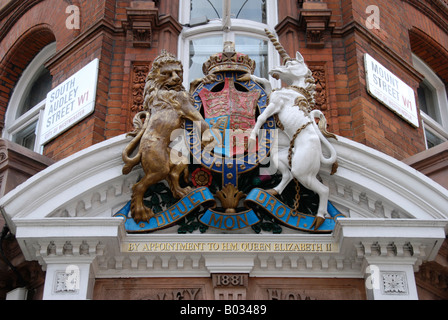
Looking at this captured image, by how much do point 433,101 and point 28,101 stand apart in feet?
25.9

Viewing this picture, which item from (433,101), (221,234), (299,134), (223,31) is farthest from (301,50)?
(433,101)

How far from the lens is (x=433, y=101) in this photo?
14000 mm

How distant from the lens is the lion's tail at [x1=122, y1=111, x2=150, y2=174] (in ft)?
28.8

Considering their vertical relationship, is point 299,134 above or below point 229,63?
below

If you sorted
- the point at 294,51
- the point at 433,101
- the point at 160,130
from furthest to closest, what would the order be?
the point at 433,101
the point at 294,51
the point at 160,130

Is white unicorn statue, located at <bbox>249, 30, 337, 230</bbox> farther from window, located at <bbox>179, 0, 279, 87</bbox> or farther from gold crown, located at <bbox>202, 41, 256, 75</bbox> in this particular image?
Result: window, located at <bbox>179, 0, 279, 87</bbox>

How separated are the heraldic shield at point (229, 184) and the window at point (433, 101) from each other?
5.10 meters

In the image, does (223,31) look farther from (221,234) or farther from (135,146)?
(221,234)

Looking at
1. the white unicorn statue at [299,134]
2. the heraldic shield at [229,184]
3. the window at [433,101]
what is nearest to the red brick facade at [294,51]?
the white unicorn statue at [299,134]

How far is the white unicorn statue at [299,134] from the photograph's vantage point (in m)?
8.73

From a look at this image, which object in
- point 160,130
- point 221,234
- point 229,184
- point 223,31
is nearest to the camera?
point 221,234

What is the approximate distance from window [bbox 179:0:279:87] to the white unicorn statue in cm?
181
